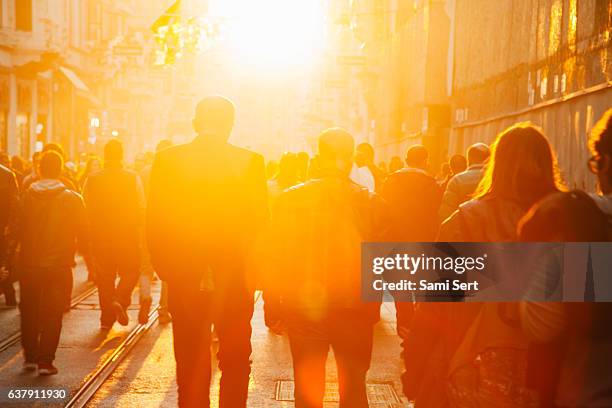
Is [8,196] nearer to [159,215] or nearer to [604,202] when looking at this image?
[159,215]

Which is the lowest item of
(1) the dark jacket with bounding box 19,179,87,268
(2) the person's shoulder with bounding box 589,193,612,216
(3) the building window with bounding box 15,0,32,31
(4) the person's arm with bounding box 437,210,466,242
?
(1) the dark jacket with bounding box 19,179,87,268

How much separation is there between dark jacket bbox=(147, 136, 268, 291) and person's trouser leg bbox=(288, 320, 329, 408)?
0.78m

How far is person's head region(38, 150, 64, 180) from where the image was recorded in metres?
8.50

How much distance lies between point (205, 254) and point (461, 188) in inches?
112

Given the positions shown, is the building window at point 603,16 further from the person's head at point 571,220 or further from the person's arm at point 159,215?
the person's head at point 571,220

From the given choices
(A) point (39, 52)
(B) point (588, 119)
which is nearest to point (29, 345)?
(B) point (588, 119)

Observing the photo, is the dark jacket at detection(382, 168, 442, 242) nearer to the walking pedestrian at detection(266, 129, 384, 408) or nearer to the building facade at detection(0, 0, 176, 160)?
the walking pedestrian at detection(266, 129, 384, 408)

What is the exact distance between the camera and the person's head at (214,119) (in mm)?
5934

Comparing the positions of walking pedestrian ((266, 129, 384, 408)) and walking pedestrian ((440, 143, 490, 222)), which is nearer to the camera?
walking pedestrian ((266, 129, 384, 408))

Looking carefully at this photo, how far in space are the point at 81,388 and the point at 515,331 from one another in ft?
15.1

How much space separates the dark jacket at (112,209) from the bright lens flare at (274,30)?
1385 cm

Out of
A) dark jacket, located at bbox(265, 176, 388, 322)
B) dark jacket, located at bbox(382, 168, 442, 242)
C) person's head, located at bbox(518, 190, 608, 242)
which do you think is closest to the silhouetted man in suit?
dark jacket, located at bbox(265, 176, 388, 322)

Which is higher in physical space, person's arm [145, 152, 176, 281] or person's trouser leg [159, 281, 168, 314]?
person's arm [145, 152, 176, 281]

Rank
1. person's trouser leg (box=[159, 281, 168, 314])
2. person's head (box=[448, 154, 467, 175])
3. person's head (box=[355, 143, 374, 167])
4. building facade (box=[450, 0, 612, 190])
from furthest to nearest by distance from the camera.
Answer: building facade (box=[450, 0, 612, 190]) → person's head (box=[355, 143, 374, 167]) → person's trouser leg (box=[159, 281, 168, 314]) → person's head (box=[448, 154, 467, 175])
